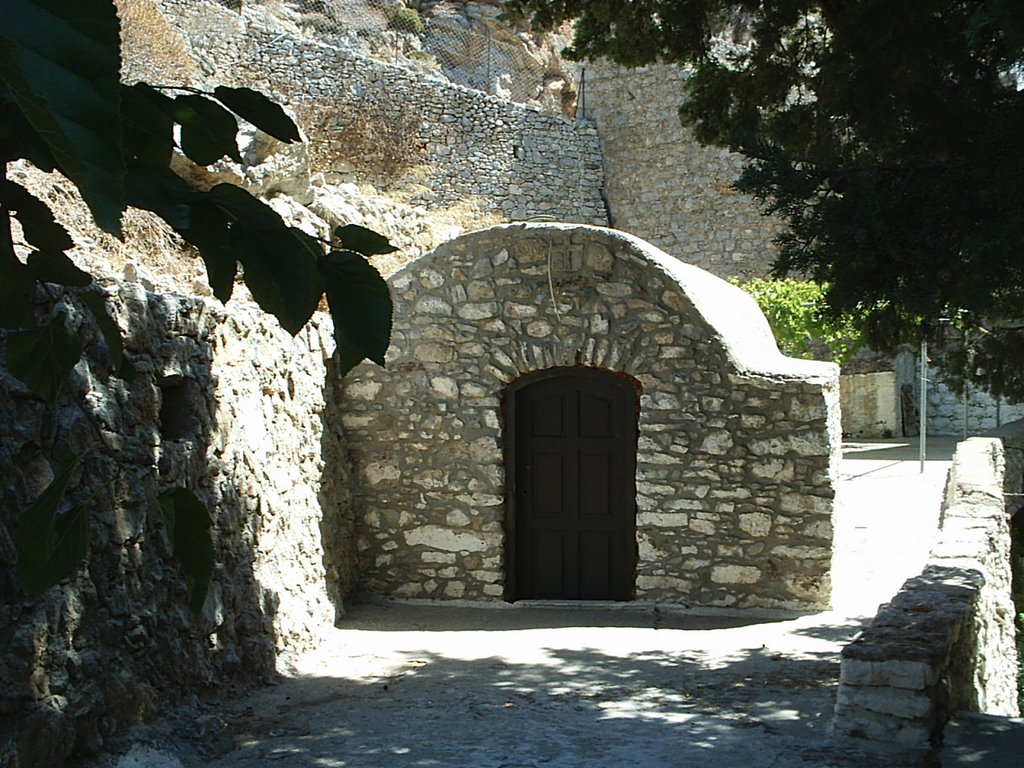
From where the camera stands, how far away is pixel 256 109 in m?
1.84

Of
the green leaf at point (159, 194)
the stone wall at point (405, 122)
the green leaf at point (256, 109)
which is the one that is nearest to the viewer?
the green leaf at point (159, 194)

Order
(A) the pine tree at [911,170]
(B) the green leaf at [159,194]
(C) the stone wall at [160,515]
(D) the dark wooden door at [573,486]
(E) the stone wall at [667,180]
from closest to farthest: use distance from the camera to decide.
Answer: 1. (B) the green leaf at [159,194]
2. (C) the stone wall at [160,515]
3. (A) the pine tree at [911,170]
4. (D) the dark wooden door at [573,486]
5. (E) the stone wall at [667,180]

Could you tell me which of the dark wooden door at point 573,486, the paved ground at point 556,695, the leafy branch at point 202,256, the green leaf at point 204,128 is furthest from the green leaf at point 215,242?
the dark wooden door at point 573,486

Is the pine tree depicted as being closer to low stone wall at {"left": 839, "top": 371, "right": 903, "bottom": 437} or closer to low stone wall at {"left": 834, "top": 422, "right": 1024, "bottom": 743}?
low stone wall at {"left": 834, "top": 422, "right": 1024, "bottom": 743}

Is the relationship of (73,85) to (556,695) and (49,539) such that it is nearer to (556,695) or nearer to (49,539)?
(49,539)

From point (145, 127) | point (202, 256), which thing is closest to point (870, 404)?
point (202, 256)

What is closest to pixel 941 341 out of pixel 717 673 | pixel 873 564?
pixel 717 673

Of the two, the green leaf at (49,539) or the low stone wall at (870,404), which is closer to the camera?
the green leaf at (49,539)

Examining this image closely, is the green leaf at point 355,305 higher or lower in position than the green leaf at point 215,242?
lower

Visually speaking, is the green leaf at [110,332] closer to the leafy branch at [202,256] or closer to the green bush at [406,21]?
the leafy branch at [202,256]

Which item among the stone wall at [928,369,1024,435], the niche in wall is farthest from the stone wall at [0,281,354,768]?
the stone wall at [928,369,1024,435]

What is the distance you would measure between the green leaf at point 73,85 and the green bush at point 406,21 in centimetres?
2639

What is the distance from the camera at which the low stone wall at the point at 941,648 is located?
4441mm

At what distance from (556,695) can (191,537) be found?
4.29 metres
